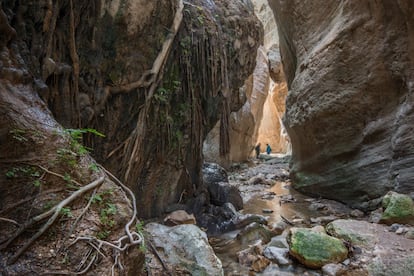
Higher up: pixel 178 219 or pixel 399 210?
pixel 399 210

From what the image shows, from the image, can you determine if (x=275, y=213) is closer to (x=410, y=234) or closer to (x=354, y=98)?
(x=410, y=234)

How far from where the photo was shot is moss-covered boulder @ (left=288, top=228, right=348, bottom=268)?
3804 mm

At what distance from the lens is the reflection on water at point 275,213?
154 inches

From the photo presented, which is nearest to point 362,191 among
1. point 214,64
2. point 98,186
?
point 214,64

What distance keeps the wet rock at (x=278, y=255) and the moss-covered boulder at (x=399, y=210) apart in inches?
81.4

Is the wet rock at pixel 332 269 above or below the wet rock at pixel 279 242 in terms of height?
above

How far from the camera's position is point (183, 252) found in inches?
137

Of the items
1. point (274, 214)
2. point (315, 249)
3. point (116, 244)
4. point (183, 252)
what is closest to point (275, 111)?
point (274, 214)

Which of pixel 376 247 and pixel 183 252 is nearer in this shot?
pixel 183 252

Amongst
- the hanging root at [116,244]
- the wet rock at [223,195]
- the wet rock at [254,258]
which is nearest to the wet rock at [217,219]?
the wet rock at [223,195]

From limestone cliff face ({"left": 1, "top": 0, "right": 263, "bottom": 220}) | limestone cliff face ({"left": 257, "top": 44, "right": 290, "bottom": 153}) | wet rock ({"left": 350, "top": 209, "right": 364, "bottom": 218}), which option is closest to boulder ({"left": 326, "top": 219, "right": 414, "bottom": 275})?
wet rock ({"left": 350, "top": 209, "right": 364, "bottom": 218})

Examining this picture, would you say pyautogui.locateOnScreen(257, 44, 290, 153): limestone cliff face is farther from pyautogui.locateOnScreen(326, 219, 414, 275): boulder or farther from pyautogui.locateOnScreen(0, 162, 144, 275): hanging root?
pyautogui.locateOnScreen(0, 162, 144, 275): hanging root

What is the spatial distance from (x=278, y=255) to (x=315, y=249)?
22.2 inches

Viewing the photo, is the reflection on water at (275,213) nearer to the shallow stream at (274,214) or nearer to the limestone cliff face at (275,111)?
the shallow stream at (274,214)
